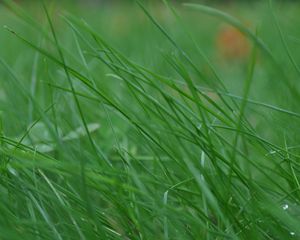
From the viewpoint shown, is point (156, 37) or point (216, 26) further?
point (216, 26)

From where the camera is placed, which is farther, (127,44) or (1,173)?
(127,44)

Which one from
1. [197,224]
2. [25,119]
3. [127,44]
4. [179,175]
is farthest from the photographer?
[127,44]

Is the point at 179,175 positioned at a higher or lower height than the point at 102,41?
lower

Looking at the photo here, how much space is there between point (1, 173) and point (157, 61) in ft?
3.64

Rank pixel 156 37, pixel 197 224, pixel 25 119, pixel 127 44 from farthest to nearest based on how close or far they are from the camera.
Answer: pixel 127 44 → pixel 156 37 → pixel 25 119 → pixel 197 224

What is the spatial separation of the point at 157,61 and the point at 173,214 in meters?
1.20

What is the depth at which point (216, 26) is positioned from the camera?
10.8ft

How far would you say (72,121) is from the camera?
1.33 metres

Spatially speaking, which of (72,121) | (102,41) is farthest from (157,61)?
(102,41)

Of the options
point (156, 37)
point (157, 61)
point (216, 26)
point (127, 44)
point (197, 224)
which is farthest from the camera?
point (216, 26)

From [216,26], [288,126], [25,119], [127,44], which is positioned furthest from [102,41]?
[216,26]

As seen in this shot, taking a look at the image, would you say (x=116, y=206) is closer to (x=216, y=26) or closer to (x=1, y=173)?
(x=1, y=173)

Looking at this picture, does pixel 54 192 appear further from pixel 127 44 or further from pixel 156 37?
pixel 127 44

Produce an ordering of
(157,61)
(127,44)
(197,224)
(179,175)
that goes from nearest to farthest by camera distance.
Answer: (197,224)
(179,175)
(157,61)
(127,44)
